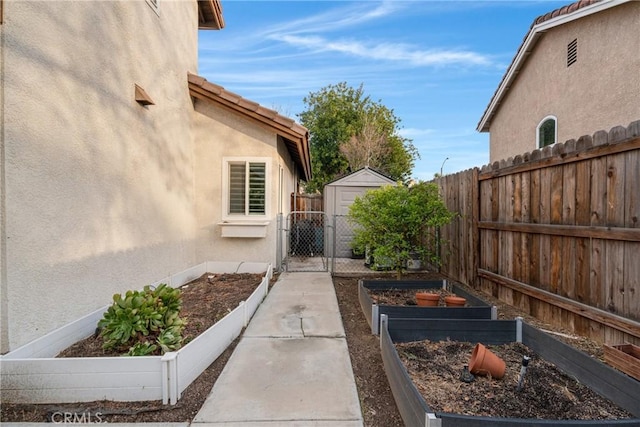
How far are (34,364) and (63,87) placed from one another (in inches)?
107

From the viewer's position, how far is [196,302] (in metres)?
5.08

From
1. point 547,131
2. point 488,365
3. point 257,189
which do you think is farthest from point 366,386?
point 547,131

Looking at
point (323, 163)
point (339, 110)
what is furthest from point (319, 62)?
point (323, 163)

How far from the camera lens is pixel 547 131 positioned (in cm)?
973

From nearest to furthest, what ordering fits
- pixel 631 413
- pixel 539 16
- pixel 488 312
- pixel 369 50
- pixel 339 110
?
pixel 631 413 → pixel 488 312 → pixel 539 16 → pixel 369 50 → pixel 339 110

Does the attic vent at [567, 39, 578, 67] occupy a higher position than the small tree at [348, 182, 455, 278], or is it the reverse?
the attic vent at [567, 39, 578, 67]

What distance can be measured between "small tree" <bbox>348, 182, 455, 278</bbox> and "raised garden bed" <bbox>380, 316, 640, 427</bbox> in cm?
213

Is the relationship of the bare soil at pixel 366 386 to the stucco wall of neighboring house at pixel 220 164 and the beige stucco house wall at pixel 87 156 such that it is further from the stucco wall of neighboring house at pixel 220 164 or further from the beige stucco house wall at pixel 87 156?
the stucco wall of neighboring house at pixel 220 164

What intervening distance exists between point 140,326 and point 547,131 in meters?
11.5

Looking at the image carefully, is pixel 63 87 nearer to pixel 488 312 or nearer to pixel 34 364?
pixel 34 364

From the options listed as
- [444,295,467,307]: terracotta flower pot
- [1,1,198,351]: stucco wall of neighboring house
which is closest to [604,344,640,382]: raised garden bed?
[444,295,467,307]: terracotta flower pot

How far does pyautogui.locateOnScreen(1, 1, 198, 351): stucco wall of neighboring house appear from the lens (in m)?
2.85

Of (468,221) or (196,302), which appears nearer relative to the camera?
(196,302)

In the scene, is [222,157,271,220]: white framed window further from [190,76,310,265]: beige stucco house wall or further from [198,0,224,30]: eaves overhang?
[198,0,224,30]: eaves overhang
